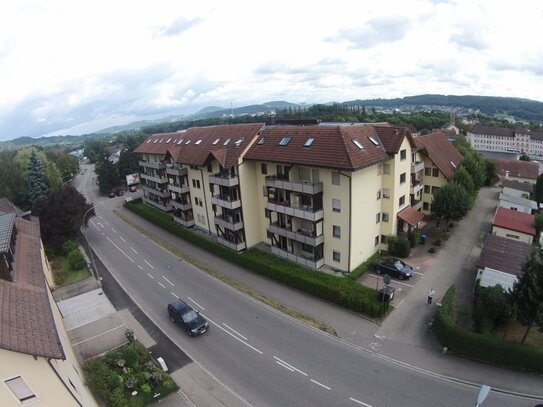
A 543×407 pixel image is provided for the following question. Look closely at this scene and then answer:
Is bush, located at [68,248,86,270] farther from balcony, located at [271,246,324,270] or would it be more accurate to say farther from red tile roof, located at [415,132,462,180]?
red tile roof, located at [415,132,462,180]

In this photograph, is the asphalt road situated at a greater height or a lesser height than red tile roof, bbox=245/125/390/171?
lesser

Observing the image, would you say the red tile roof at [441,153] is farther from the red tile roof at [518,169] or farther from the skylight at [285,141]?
the skylight at [285,141]

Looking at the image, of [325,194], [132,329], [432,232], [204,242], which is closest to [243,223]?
[204,242]

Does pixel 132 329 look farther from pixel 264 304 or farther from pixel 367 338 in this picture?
pixel 367 338

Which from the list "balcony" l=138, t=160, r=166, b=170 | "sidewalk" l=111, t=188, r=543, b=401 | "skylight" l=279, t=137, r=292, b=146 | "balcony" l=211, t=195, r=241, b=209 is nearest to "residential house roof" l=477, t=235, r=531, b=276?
"sidewalk" l=111, t=188, r=543, b=401

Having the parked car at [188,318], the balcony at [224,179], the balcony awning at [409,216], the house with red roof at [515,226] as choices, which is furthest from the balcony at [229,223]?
the house with red roof at [515,226]

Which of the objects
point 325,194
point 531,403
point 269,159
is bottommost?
point 531,403
